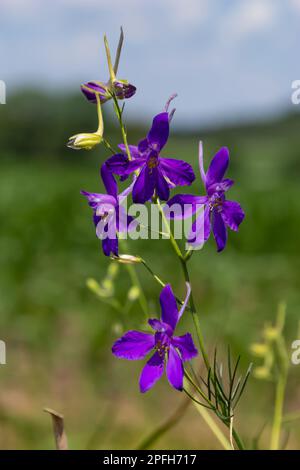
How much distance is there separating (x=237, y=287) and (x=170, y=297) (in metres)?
2.49

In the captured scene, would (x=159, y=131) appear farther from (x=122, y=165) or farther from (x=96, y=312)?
(x=96, y=312)

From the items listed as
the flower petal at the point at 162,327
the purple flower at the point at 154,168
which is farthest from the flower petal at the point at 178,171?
the flower petal at the point at 162,327

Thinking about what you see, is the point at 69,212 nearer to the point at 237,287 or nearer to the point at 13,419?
the point at 237,287

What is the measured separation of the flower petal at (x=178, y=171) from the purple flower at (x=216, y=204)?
0.01 metres

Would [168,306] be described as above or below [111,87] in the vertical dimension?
below

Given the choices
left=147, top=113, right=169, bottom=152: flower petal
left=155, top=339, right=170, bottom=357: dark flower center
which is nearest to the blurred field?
left=155, top=339, right=170, bottom=357: dark flower center

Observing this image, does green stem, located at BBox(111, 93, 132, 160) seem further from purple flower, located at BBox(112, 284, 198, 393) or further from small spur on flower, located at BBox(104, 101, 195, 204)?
purple flower, located at BBox(112, 284, 198, 393)

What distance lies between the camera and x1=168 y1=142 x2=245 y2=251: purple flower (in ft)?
2.01

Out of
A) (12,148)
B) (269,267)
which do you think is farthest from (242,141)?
(269,267)

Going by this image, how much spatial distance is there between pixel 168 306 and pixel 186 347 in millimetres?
39

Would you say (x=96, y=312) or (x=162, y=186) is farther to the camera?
(x=96, y=312)

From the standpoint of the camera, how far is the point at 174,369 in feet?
1.99

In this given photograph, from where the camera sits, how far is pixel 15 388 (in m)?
2.05

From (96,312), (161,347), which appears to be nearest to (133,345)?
(161,347)
